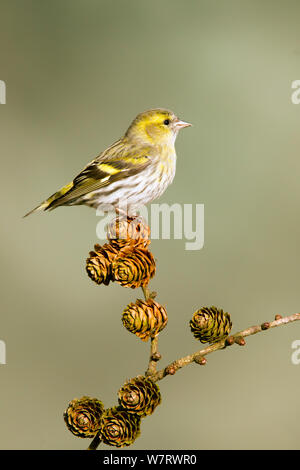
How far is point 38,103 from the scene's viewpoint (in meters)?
4.45

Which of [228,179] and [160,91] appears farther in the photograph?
[160,91]

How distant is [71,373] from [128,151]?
151cm

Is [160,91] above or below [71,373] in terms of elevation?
above

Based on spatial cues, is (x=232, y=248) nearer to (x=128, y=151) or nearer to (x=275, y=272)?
(x=275, y=272)

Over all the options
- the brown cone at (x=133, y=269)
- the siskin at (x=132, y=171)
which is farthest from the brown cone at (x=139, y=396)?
the siskin at (x=132, y=171)

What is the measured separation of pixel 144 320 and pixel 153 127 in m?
1.44

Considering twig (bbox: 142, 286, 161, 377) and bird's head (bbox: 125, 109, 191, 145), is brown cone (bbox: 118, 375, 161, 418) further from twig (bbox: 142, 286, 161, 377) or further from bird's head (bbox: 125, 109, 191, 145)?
bird's head (bbox: 125, 109, 191, 145)

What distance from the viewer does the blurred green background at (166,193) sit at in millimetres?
3436

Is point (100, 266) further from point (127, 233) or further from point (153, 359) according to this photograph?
point (153, 359)

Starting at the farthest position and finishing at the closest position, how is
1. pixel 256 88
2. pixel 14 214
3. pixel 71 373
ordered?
pixel 256 88, pixel 14 214, pixel 71 373

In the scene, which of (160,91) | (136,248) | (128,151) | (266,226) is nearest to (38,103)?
(160,91)

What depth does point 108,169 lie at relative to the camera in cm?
236

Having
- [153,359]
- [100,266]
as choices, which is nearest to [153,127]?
[100,266]

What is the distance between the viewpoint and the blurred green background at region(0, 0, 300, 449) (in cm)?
344
